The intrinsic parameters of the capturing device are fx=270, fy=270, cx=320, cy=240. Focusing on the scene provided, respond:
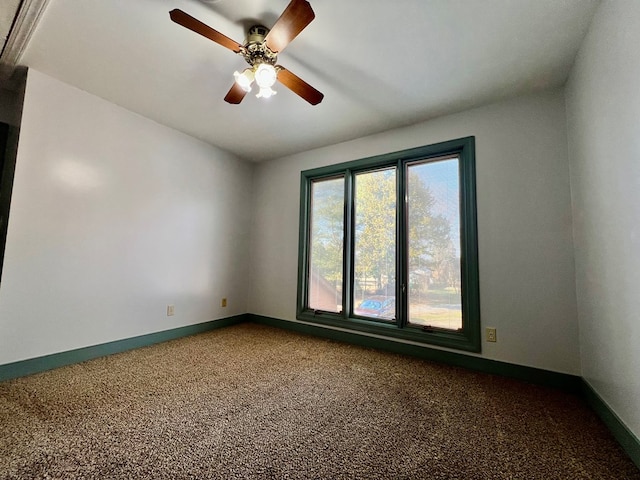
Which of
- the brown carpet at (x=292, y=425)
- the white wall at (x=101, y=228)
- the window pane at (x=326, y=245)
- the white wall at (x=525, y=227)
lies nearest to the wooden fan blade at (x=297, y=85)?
the white wall at (x=525, y=227)

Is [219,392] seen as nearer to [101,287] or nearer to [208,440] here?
[208,440]

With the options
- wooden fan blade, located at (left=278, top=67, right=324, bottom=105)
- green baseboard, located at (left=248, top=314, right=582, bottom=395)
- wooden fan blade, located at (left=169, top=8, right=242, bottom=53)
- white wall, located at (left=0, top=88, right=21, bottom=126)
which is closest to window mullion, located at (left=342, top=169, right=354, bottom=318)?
green baseboard, located at (left=248, top=314, right=582, bottom=395)

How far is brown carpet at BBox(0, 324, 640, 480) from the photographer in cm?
121

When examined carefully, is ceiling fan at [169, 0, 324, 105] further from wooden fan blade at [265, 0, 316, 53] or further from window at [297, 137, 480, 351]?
window at [297, 137, 480, 351]

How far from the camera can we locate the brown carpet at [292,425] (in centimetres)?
121

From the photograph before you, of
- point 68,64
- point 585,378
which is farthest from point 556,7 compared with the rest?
point 68,64

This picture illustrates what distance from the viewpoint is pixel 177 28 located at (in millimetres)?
1717

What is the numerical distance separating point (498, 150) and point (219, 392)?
300 cm

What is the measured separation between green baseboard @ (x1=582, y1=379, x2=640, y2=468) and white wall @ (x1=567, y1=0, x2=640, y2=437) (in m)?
0.03

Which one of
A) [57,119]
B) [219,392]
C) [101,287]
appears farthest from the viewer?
[101,287]

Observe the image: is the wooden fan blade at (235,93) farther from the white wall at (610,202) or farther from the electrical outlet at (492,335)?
the electrical outlet at (492,335)

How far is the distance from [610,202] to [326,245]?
252cm

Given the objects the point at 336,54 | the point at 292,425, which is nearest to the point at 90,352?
the point at 292,425

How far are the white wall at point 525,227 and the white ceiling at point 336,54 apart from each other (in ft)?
0.71
